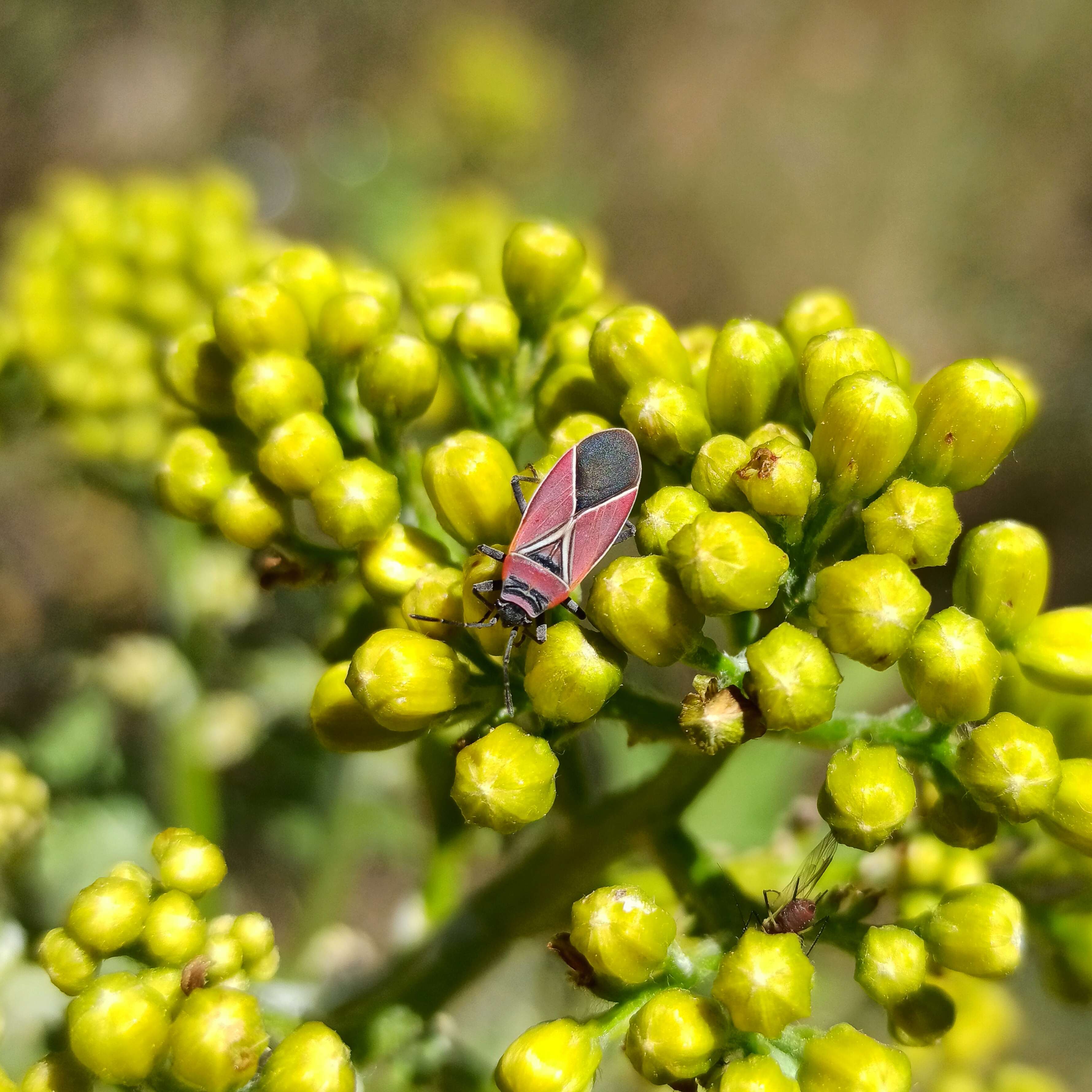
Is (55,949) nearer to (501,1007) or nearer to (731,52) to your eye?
(501,1007)

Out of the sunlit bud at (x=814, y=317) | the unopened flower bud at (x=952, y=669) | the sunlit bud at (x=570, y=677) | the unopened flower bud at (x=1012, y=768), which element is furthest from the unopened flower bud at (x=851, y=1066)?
the sunlit bud at (x=814, y=317)

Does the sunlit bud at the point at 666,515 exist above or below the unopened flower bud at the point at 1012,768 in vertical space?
above

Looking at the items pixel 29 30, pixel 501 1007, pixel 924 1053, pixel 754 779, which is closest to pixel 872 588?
pixel 754 779

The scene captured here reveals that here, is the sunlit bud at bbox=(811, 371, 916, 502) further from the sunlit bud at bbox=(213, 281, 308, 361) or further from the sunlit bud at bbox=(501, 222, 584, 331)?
the sunlit bud at bbox=(213, 281, 308, 361)

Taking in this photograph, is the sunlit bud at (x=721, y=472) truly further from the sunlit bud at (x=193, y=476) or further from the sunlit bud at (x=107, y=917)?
the sunlit bud at (x=107, y=917)

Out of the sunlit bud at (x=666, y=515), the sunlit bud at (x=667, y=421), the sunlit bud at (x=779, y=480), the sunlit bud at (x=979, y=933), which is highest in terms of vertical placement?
the sunlit bud at (x=779, y=480)

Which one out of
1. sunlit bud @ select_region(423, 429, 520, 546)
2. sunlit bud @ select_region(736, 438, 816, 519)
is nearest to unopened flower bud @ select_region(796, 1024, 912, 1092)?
sunlit bud @ select_region(736, 438, 816, 519)
